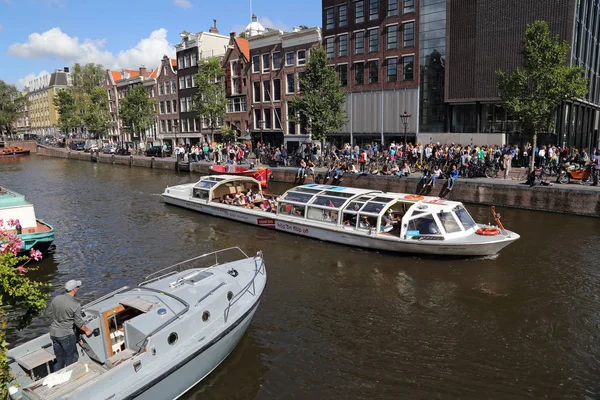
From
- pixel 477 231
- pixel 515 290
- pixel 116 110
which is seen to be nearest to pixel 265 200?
pixel 477 231

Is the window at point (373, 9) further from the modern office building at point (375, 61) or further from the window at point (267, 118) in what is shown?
the window at point (267, 118)

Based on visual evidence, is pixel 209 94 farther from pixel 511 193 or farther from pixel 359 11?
pixel 511 193

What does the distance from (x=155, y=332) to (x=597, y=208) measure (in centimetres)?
2214

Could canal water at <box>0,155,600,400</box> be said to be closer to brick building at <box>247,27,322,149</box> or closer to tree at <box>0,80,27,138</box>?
brick building at <box>247,27,322,149</box>

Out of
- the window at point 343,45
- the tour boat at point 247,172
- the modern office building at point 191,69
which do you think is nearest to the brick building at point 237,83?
the modern office building at point 191,69

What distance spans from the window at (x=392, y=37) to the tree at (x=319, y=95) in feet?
24.9

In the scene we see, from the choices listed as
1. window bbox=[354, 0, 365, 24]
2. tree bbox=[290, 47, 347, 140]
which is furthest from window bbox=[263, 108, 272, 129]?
tree bbox=[290, 47, 347, 140]

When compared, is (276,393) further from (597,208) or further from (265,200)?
(597,208)

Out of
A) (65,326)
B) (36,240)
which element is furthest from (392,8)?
(65,326)

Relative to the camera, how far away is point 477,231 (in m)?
16.6

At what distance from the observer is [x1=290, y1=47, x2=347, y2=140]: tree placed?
1444 inches

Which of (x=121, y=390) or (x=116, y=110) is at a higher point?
(x=116, y=110)

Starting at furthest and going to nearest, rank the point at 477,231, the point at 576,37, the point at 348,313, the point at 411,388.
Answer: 1. the point at 576,37
2. the point at 477,231
3. the point at 348,313
4. the point at 411,388

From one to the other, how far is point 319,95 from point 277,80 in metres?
16.6
